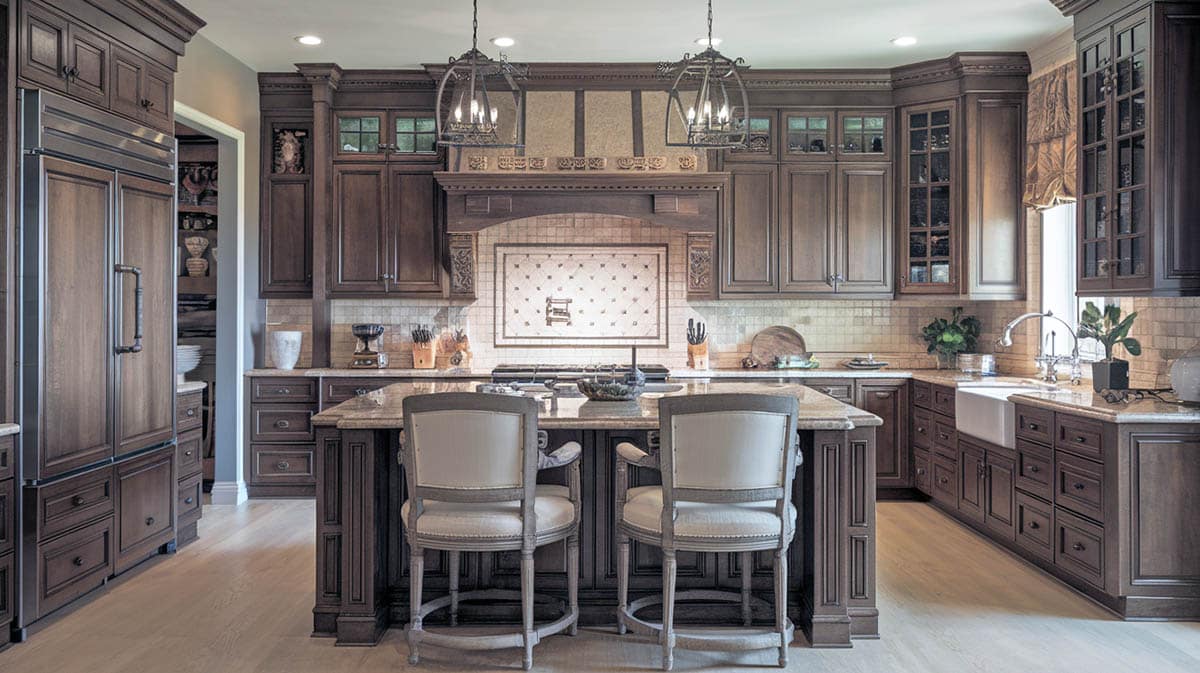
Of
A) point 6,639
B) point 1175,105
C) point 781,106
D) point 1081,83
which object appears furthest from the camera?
point 781,106

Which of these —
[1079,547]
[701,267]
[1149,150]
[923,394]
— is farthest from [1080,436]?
[701,267]

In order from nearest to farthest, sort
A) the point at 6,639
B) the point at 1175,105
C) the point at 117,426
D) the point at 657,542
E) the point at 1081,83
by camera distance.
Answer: the point at 657,542 < the point at 6,639 < the point at 1175,105 < the point at 117,426 < the point at 1081,83

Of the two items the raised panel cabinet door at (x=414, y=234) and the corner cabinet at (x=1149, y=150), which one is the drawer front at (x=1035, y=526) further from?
the raised panel cabinet door at (x=414, y=234)

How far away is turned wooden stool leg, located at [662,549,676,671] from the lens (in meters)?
3.17

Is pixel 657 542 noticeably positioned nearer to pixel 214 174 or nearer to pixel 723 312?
pixel 723 312

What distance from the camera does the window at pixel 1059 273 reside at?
5.79 m

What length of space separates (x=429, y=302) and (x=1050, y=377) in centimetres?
427

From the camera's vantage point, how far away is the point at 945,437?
18.6 ft

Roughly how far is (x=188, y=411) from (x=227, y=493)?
3.52 ft

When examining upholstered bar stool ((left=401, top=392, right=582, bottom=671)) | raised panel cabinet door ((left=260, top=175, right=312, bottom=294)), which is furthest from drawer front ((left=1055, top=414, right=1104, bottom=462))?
raised panel cabinet door ((left=260, top=175, right=312, bottom=294))

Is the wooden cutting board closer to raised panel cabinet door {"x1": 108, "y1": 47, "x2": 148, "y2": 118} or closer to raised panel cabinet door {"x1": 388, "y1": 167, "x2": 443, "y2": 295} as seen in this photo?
raised panel cabinet door {"x1": 388, "y1": 167, "x2": 443, "y2": 295}

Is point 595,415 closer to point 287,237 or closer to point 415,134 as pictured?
point 415,134

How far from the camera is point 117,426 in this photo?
168 inches

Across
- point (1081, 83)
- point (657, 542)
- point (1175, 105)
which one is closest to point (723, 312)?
point (1081, 83)
